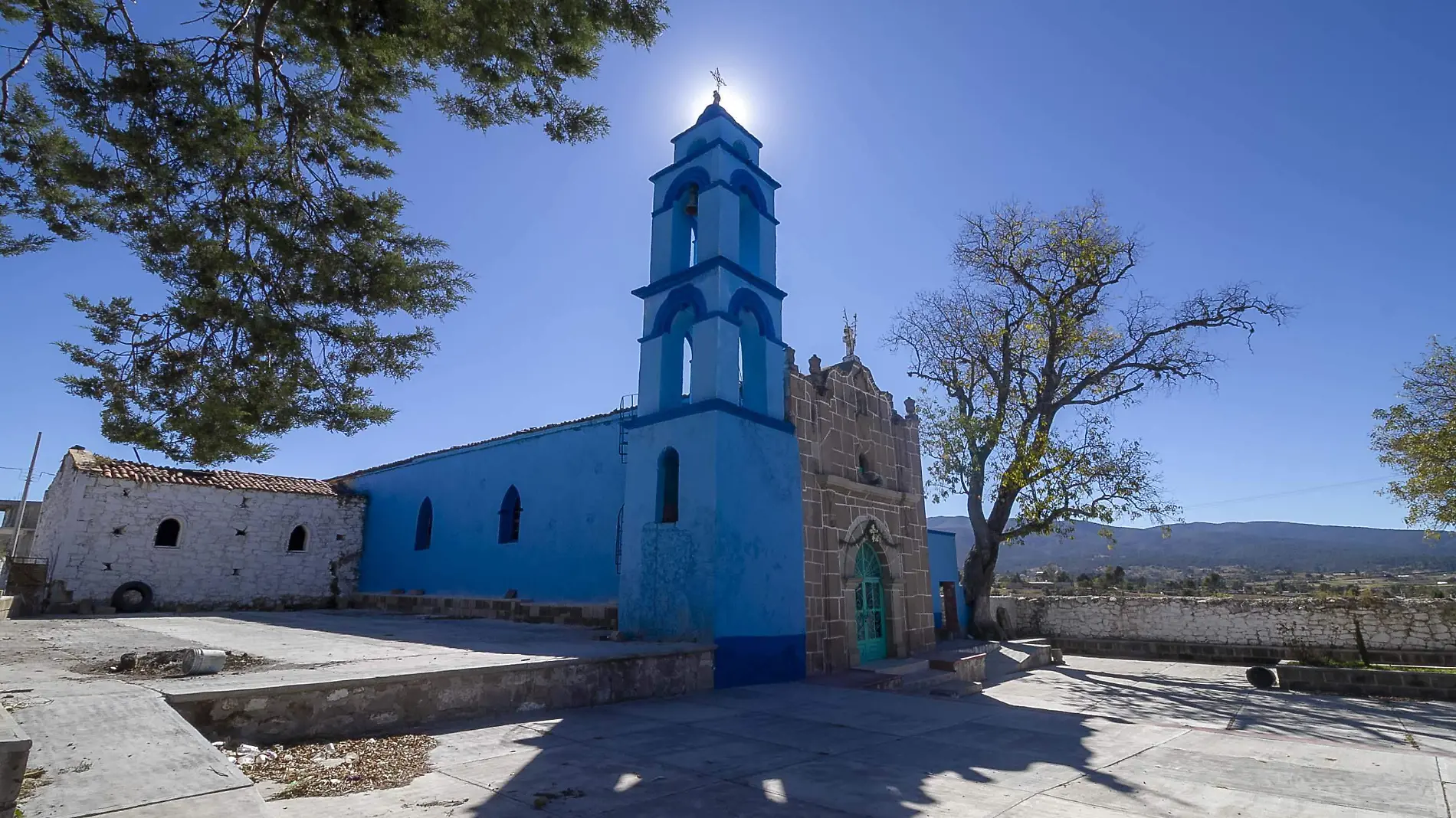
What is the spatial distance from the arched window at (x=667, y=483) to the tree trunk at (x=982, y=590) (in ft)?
31.7

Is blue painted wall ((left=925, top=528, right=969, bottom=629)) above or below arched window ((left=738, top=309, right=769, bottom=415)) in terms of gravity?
below

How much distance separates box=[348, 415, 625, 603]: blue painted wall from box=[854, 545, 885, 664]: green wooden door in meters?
4.49

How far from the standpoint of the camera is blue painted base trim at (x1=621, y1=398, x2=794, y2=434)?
10156 millimetres

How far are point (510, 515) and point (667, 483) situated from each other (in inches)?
249

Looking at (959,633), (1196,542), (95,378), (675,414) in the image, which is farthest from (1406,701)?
(1196,542)

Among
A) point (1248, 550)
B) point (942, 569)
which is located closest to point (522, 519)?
point (942, 569)

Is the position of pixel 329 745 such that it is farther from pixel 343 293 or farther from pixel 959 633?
pixel 959 633

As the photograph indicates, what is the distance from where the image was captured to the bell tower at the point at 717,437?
979 cm

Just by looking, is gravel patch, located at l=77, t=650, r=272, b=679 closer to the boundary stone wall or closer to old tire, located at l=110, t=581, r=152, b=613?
old tire, located at l=110, t=581, r=152, b=613

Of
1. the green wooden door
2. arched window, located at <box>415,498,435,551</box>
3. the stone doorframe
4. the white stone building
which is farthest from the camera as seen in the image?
arched window, located at <box>415,498,435,551</box>

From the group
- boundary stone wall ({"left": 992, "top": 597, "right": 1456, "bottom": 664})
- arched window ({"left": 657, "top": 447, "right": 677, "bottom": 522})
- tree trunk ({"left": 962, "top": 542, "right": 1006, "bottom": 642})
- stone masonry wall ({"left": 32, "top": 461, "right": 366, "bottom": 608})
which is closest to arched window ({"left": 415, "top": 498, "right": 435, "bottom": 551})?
stone masonry wall ({"left": 32, "top": 461, "right": 366, "bottom": 608})

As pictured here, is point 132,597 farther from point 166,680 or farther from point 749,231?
point 749,231

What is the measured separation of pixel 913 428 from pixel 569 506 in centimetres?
778

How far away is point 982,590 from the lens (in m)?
17.4
